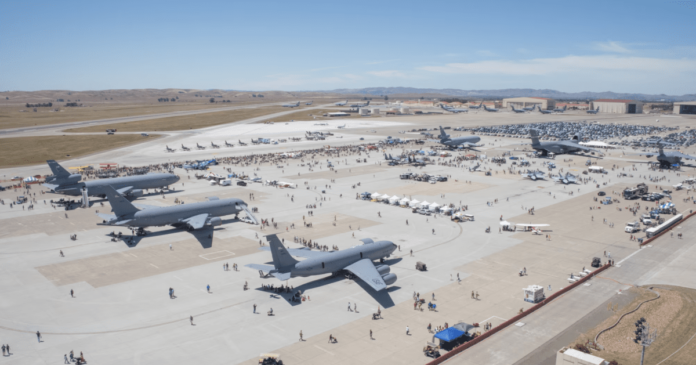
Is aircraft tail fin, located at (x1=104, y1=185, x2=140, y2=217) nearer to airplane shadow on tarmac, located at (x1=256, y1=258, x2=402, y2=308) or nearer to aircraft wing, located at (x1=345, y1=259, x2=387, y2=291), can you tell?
airplane shadow on tarmac, located at (x1=256, y1=258, x2=402, y2=308)

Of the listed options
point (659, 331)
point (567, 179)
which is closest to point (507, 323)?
point (659, 331)

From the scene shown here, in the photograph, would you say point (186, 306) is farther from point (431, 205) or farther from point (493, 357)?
point (431, 205)

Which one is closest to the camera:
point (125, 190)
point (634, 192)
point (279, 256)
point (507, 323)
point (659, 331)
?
point (659, 331)

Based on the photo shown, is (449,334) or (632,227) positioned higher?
(632,227)

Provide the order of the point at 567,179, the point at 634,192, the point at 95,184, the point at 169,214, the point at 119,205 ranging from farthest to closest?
1. the point at 567,179
2. the point at 634,192
3. the point at 95,184
4. the point at 169,214
5. the point at 119,205

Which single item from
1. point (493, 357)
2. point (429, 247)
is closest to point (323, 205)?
point (429, 247)

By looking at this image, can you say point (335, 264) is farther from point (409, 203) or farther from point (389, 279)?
point (409, 203)

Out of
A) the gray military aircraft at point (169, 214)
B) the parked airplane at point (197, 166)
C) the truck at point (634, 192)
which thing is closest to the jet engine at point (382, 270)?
the gray military aircraft at point (169, 214)

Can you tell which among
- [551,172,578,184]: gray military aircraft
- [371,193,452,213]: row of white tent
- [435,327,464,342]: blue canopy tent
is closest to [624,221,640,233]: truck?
[371,193,452,213]: row of white tent
